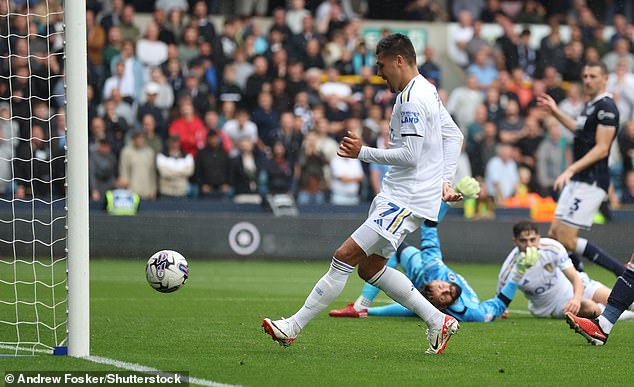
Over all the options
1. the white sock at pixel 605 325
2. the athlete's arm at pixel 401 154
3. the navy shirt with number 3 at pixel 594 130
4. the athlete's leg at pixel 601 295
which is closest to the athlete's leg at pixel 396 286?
the athlete's arm at pixel 401 154

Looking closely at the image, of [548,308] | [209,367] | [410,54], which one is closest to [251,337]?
[209,367]

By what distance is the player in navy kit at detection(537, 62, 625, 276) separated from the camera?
1078cm

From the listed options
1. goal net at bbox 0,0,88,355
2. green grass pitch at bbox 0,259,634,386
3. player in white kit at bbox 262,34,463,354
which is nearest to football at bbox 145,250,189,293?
green grass pitch at bbox 0,259,634,386

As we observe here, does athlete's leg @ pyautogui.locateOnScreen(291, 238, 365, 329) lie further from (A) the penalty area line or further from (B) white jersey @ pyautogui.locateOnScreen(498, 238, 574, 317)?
(B) white jersey @ pyautogui.locateOnScreen(498, 238, 574, 317)

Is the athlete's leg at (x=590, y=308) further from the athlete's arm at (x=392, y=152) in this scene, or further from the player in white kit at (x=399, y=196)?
→ the athlete's arm at (x=392, y=152)

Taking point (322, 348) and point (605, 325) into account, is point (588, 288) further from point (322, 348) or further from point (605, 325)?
point (322, 348)

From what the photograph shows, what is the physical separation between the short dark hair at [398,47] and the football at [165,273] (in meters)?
2.35

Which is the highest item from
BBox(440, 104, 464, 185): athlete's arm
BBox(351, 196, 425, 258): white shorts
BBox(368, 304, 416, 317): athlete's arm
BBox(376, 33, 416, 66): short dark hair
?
BBox(376, 33, 416, 66): short dark hair

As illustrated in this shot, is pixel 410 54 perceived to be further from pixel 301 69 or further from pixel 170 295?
pixel 301 69

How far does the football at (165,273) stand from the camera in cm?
845

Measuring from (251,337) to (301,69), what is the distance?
12302mm

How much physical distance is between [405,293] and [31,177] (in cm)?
890

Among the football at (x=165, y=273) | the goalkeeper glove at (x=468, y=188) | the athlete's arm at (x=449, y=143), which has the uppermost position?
the athlete's arm at (x=449, y=143)

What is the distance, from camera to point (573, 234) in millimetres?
11359
